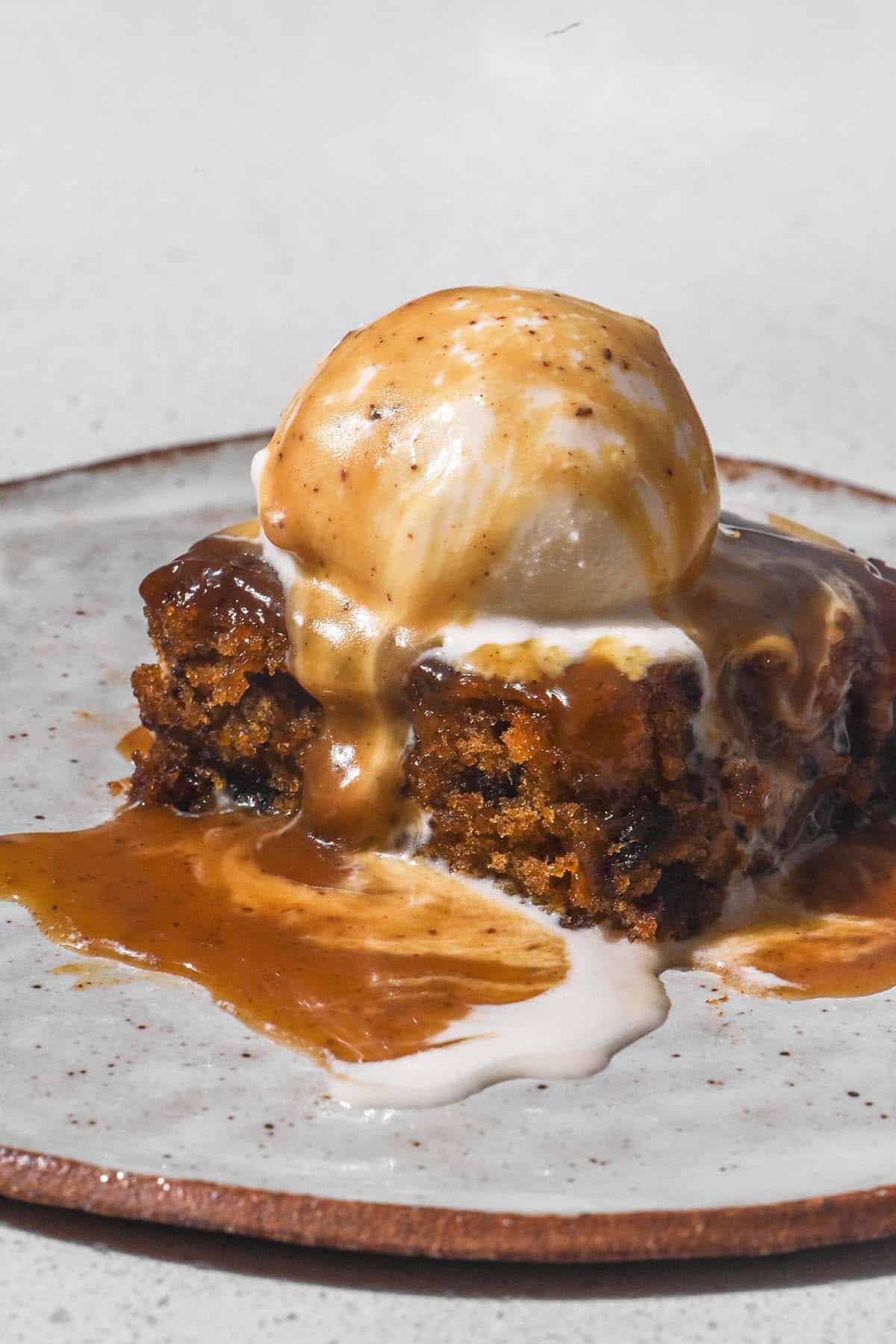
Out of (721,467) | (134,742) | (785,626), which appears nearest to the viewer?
(785,626)

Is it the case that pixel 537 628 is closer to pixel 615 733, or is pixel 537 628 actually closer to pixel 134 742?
pixel 615 733

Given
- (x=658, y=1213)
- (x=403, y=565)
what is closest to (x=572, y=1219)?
(x=658, y=1213)

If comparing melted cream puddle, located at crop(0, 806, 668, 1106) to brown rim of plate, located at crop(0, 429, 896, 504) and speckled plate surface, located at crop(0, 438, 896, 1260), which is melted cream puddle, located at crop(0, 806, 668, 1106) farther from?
brown rim of plate, located at crop(0, 429, 896, 504)

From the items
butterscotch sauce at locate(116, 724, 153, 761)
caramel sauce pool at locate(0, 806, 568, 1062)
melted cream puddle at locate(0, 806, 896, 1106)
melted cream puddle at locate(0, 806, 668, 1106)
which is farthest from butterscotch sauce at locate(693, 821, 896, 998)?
butterscotch sauce at locate(116, 724, 153, 761)

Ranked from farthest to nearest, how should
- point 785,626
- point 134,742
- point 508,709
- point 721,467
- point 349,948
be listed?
point 721,467 → point 134,742 → point 785,626 → point 508,709 → point 349,948

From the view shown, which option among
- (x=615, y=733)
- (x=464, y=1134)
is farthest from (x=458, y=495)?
(x=464, y=1134)

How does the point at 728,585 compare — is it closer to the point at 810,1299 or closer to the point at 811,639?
the point at 811,639

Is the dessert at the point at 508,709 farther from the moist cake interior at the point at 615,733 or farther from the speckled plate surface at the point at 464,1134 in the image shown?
the speckled plate surface at the point at 464,1134
